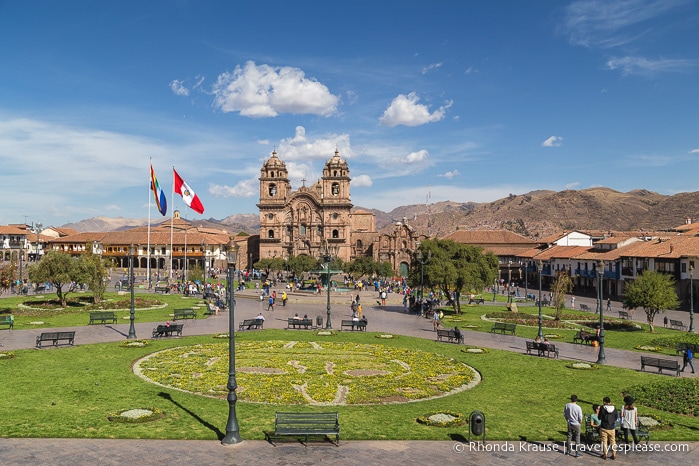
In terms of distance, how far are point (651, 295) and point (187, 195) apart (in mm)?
39767

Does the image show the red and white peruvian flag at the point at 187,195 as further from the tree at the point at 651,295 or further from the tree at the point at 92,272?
the tree at the point at 651,295

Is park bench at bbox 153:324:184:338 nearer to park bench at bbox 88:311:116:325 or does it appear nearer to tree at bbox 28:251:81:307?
park bench at bbox 88:311:116:325

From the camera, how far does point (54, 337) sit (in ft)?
84.2

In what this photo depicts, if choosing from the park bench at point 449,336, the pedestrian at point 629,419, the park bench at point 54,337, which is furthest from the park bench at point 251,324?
the pedestrian at point 629,419

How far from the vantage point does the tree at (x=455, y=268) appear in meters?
41.7

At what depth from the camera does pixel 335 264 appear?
264 ft

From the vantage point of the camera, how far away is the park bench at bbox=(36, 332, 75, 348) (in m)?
25.3

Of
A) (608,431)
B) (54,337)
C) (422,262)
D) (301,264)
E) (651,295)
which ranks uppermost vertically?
(422,262)

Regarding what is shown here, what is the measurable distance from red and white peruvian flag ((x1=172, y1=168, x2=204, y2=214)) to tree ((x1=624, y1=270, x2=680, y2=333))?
121ft

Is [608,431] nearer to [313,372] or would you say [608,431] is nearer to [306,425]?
[306,425]

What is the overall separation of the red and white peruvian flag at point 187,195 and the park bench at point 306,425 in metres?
38.4

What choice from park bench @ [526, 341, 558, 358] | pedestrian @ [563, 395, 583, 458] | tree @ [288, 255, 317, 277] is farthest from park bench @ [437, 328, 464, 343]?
tree @ [288, 255, 317, 277]

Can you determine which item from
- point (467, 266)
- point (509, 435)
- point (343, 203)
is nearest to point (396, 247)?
point (343, 203)

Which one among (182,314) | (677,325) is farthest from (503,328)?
(182,314)
